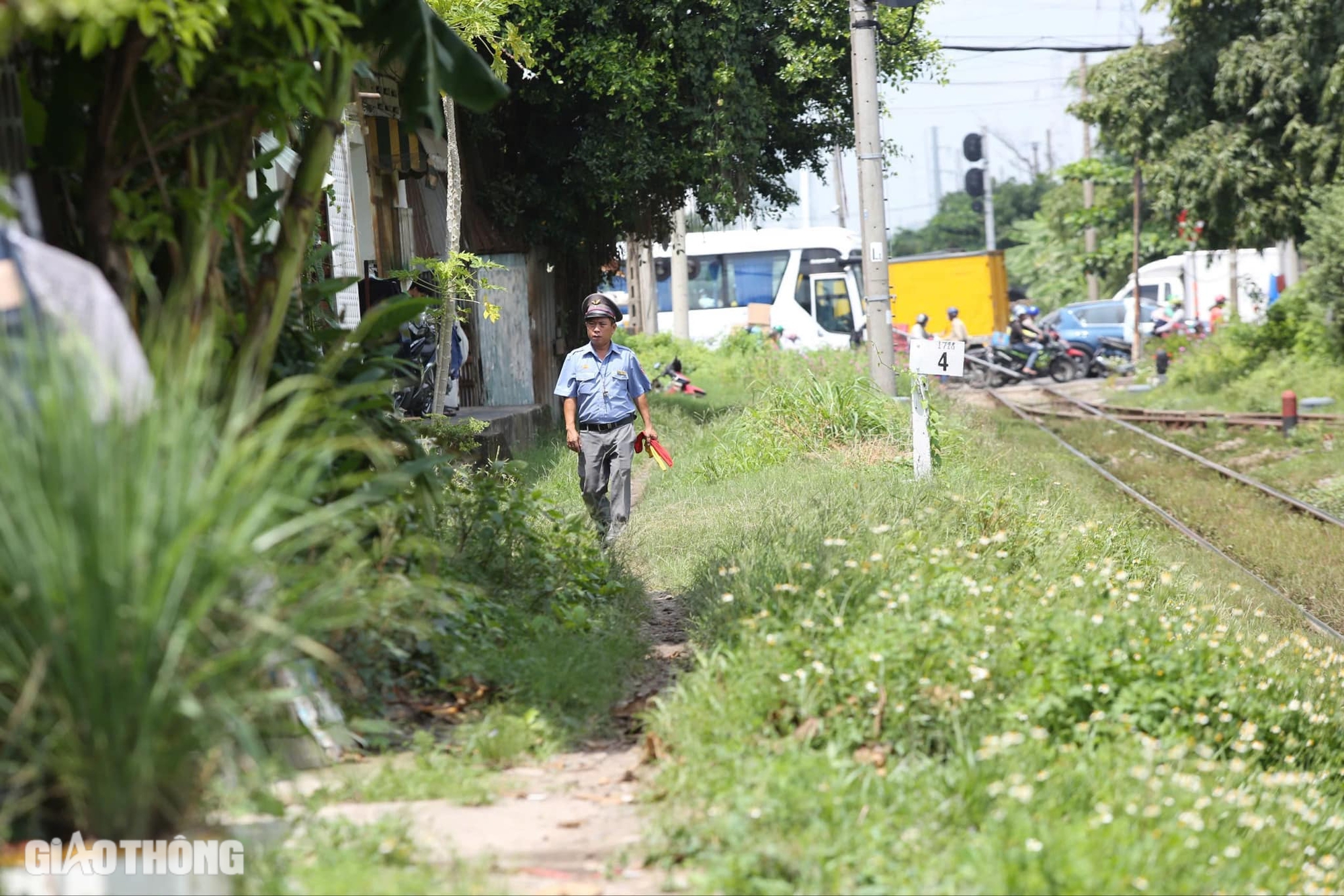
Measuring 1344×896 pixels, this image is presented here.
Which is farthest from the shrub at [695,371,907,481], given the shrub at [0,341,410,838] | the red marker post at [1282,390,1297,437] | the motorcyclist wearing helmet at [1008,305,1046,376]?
the motorcyclist wearing helmet at [1008,305,1046,376]

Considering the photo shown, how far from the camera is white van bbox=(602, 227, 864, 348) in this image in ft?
123

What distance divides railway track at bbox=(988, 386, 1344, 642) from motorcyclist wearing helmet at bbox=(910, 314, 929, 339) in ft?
11.3

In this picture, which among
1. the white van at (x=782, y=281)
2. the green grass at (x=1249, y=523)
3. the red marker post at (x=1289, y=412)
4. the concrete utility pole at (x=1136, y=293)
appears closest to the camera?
the green grass at (x=1249, y=523)

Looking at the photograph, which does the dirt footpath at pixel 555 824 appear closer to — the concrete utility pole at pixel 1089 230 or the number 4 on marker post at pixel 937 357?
the number 4 on marker post at pixel 937 357

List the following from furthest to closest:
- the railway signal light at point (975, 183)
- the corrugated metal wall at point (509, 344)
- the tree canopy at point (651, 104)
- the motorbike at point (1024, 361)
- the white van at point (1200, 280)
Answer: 1. the railway signal light at point (975, 183)
2. the white van at point (1200, 280)
3. the motorbike at point (1024, 361)
4. the corrugated metal wall at point (509, 344)
5. the tree canopy at point (651, 104)

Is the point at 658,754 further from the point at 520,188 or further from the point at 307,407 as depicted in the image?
the point at 520,188

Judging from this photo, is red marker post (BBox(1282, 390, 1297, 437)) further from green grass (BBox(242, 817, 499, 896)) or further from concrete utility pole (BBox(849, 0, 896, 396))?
green grass (BBox(242, 817, 499, 896))

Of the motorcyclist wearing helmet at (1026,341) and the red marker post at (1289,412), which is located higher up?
the motorcyclist wearing helmet at (1026,341)

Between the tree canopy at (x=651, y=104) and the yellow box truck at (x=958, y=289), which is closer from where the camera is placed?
the tree canopy at (x=651, y=104)

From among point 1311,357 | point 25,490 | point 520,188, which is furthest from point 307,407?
point 1311,357

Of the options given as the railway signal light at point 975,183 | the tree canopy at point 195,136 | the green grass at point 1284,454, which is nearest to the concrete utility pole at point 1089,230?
the railway signal light at point 975,183

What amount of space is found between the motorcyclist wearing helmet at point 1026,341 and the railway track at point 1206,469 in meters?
7.04

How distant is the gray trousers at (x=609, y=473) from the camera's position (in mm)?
9938

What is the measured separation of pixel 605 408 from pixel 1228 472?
945cm
